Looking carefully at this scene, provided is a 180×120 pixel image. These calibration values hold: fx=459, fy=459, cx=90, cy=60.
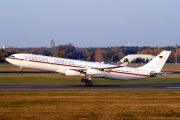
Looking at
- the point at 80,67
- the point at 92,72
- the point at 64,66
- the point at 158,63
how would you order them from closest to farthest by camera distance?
the point at 92,72 < the point at 64,66 < the point at 80,67 < the point at 158,63

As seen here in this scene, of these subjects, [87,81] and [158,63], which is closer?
[87,81]

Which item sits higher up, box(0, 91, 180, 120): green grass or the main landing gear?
the main landing gear

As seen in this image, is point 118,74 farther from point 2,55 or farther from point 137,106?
point 2,55

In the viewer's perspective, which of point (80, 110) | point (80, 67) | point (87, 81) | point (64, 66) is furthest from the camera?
point (80, 67)

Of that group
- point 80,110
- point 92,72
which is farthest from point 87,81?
point 80,110

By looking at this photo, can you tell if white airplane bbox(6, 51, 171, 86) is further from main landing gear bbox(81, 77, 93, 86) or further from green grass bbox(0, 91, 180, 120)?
green grass bbox(0, 91, 180, 120)

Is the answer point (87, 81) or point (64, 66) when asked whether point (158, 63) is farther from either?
point (64, 66)

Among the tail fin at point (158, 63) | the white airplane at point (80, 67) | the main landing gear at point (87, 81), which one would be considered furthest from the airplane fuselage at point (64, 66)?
the tail fin at point (158, 63)

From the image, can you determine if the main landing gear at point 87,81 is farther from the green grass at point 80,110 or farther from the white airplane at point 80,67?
Result: the green grass at point 80,110

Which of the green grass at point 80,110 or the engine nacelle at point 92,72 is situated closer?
the green grass at point 80,110

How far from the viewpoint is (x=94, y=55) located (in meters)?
175

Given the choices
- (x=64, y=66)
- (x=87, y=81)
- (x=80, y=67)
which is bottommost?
(x=87, y=81)

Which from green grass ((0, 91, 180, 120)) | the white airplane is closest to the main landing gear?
the white airplane

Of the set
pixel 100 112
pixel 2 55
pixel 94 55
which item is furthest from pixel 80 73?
pixel 94 55
